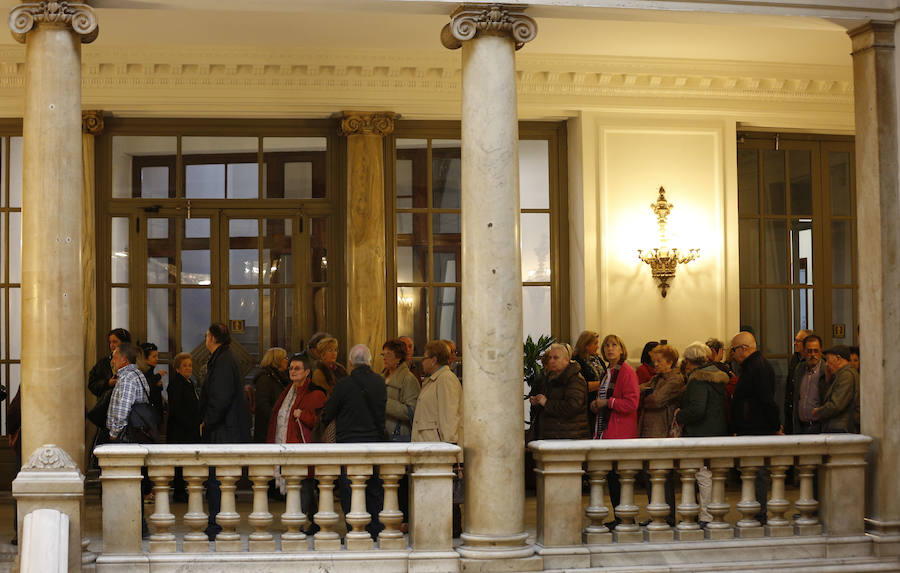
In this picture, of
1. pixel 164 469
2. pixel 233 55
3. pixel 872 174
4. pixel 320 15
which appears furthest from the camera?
pixel 233 55

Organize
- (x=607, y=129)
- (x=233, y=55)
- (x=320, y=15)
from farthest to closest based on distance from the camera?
(x=607, y=129) → (x=233, y=55) → (x=320, y=15)

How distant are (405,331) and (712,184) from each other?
3128mm

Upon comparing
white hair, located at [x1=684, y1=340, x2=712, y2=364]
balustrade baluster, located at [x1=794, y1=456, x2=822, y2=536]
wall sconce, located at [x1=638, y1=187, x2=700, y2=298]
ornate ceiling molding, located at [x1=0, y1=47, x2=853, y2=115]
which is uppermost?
ornate ceiling molding, located at [x1=0, y1=47, x2=853, y2=115]

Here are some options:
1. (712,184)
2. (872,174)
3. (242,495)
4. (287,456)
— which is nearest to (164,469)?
(287,456)

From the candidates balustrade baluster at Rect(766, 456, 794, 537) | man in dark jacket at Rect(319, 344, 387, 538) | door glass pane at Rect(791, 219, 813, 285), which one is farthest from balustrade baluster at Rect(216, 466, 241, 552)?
door glass pane at Rect(791, 219, 813, 285)

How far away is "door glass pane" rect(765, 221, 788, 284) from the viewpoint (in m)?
11.2

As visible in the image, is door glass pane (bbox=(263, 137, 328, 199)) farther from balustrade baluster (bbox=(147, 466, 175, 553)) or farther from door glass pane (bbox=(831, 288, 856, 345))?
door glass pane (bbox=(831, 288, 856, 345))

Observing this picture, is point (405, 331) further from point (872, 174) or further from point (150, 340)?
point (872, 174)

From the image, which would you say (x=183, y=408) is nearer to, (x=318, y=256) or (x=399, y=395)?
(x=399, y=395)

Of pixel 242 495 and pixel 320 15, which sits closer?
pixel 320 15

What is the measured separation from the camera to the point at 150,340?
10.5 meters

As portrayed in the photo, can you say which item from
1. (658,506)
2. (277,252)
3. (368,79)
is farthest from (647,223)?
(658,506)

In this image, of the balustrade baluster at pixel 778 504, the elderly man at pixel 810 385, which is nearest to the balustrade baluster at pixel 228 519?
the balustrade baluster at pixel 778 504

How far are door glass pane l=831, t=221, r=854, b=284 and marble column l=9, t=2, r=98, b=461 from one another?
24.2 ft
